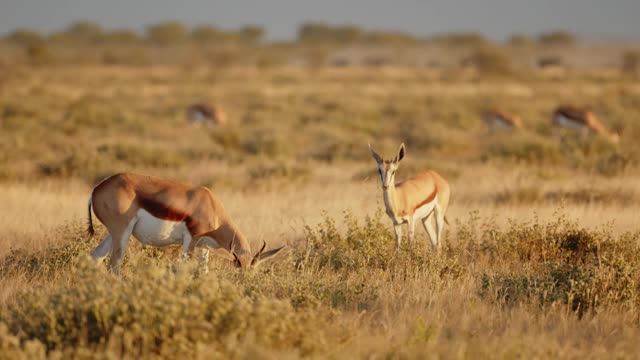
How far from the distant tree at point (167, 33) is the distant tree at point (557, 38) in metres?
81.3

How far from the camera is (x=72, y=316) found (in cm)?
559

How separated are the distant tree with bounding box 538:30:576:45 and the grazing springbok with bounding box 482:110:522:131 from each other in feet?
530

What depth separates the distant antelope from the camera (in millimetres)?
27734

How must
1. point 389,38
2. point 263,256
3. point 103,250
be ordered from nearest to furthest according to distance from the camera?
1. point 263,256
2. point 103,250
3. point 389,38

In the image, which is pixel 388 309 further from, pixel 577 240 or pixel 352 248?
pixel 577 240

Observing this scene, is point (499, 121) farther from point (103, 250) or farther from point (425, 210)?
point (103, 250)

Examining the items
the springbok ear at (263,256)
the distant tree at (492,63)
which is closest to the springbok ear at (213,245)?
the springbok ear at (263,256)

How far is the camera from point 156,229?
761cm

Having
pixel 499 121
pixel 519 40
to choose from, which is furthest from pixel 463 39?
pixel 499 121

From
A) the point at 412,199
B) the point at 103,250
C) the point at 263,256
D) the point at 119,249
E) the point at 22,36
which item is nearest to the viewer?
the point at 263,256

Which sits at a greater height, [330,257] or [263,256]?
[263,256]

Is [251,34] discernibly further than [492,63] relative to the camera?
Yes

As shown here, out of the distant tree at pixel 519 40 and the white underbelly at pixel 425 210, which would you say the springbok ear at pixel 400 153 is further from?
the distant tree at pixel 519 40

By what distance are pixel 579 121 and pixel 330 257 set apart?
726 inches
